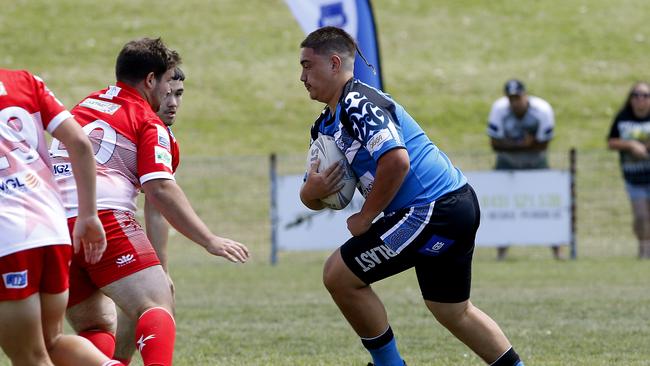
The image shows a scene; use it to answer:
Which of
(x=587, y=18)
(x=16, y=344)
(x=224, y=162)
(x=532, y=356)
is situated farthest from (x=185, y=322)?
(x=587, y=18)

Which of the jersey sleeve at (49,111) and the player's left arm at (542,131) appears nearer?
the jersey sleeve at (49,111)

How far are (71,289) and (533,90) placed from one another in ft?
73.3

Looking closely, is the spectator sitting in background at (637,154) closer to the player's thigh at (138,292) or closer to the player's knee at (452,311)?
the player's knee at (452,311)

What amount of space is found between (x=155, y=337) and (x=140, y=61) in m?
1.36

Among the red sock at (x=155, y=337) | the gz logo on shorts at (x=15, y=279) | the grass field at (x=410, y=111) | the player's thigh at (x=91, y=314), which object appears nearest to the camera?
the gz logo on shorts at (x=15, y=279)

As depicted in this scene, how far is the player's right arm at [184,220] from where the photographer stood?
188 inches

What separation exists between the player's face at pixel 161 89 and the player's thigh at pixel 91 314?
96cm

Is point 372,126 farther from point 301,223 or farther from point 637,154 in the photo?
point 637,154

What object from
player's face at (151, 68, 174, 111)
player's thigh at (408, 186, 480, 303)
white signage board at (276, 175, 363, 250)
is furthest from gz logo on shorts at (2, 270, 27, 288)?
white signage board at (276, 175, 363, 250)

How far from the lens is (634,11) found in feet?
105

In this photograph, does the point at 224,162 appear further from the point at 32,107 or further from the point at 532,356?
the point at 32,107

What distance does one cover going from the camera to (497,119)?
14719 millimetres

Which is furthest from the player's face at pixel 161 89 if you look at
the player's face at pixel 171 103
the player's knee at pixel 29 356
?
the player's knee at pixel 29 356

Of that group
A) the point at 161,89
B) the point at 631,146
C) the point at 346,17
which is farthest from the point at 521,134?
the point at 161,89
